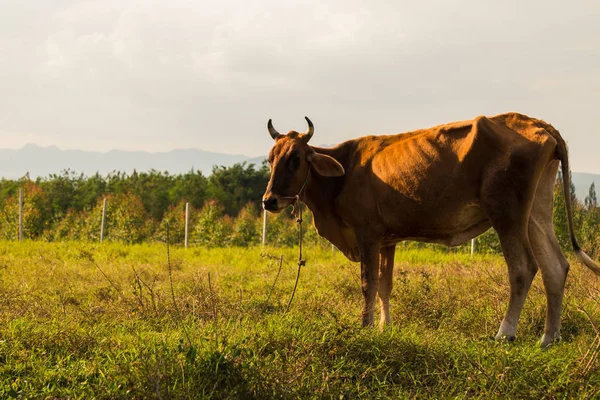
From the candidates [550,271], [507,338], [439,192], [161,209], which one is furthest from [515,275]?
[161,209]

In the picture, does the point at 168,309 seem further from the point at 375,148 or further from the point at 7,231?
the point at 7,231

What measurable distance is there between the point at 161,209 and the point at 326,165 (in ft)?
73.5

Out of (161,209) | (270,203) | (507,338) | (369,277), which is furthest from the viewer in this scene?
(161,209)

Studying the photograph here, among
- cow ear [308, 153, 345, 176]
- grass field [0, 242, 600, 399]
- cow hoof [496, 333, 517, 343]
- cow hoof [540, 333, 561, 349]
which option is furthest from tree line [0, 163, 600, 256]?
cow ear [308, 153, 345, 176]

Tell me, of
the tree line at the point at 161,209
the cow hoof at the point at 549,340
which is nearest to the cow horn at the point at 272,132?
the cow hoof at the point at 549,340

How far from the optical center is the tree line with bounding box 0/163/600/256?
20.5m

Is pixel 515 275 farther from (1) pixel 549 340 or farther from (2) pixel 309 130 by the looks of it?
(2) pixel 309 130

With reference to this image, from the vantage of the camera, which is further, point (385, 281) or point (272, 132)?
point (272, 132)

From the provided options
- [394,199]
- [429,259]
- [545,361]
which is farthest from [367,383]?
[429,259]

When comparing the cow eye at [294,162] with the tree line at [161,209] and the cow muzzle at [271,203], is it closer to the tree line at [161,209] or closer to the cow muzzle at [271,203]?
the cow muzzle at [271,203]

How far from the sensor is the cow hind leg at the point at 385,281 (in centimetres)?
615

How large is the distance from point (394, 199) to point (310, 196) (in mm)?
956

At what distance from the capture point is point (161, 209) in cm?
2758

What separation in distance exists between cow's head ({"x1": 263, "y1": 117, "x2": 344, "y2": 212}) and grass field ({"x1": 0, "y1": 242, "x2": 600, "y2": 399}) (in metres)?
1.15
